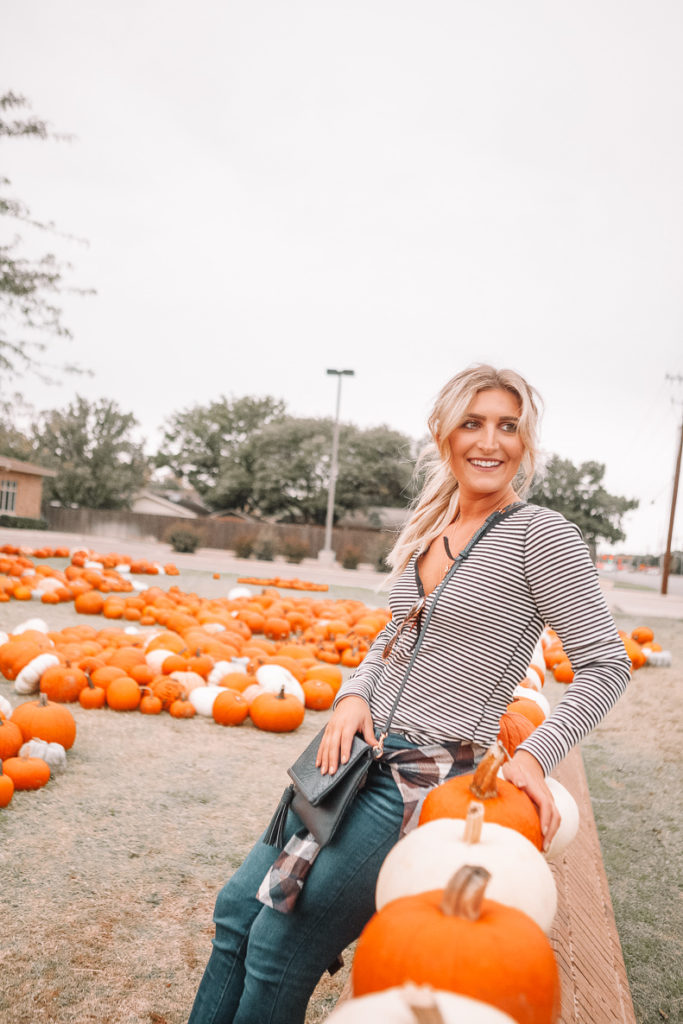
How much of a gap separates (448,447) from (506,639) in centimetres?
53

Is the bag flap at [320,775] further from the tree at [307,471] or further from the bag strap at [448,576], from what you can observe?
the tree at [307,471]

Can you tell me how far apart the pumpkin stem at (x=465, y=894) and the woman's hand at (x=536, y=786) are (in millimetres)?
437

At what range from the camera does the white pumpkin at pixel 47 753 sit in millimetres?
3670

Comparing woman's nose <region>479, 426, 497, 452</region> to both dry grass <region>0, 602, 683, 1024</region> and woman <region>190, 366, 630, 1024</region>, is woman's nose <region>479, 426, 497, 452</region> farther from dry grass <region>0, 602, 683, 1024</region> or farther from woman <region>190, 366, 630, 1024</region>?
A: dry grass <region>0, 602, 683, 1024</region>

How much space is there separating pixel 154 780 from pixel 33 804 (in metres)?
0.65

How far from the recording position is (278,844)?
1698mm

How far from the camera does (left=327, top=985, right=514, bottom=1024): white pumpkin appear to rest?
0.81 m

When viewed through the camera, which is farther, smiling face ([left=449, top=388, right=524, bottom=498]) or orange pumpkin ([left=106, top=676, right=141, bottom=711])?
orange pumpkin ([left=106, top=676, right=141, bottom=711])

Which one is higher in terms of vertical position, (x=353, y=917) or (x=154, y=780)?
(x=353, y=917)

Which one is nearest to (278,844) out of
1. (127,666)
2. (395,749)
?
(395,749)

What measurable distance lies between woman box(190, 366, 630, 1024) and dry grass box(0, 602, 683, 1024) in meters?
0.66

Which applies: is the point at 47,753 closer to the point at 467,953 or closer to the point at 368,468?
the point at 467,953

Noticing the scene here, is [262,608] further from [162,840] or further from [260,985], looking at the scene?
[260,985]

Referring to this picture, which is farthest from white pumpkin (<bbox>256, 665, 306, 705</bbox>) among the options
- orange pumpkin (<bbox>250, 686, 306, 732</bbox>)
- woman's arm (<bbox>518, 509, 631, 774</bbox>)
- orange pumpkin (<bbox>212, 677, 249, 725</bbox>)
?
woman's arm (<bbox>518, 509, 631, 774</bbox>)
